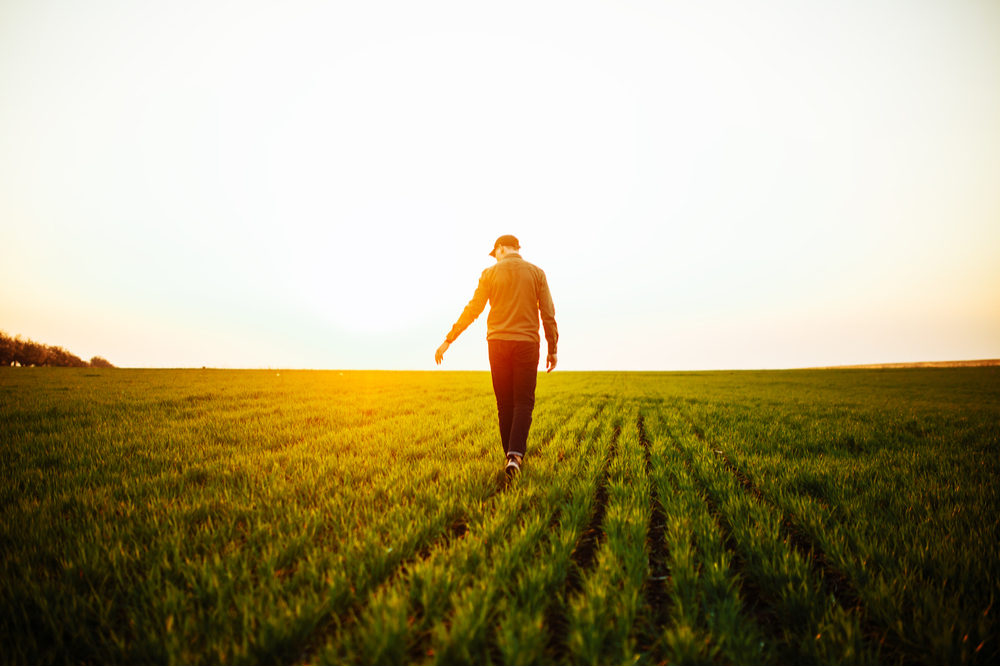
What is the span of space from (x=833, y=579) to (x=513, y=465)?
9.66 ft

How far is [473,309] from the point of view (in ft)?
17.8

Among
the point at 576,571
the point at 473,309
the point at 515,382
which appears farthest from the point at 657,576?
the point at 473,309

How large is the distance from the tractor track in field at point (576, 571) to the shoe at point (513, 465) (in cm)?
96

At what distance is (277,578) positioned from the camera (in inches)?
93.8

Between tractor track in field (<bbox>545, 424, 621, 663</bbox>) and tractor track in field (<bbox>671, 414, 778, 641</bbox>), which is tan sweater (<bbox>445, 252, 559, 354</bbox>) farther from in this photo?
tractor track in field (<bbox>671, 414, 778, 641</bbox>)

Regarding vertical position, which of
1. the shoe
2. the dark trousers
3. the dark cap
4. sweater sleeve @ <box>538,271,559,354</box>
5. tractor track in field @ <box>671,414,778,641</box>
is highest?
the dark cap

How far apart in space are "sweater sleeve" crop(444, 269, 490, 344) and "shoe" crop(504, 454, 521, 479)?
190cm

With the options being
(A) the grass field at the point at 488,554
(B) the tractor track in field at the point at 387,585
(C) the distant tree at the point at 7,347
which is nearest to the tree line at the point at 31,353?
(C) the distant tree at the point at 7,347

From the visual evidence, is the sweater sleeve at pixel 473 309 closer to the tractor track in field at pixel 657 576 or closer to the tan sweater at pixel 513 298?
the tan sweater at pixel 513 298

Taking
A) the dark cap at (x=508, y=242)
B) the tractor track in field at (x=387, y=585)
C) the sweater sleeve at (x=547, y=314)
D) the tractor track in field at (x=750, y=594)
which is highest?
the dark cap at (x=508, y=242)

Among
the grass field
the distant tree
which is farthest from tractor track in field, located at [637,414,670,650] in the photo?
the distant tree

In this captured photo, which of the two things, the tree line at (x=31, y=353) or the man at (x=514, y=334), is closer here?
the man at (x=514, y=334)

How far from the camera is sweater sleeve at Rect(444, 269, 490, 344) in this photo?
5285 mm

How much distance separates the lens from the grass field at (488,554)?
1983mm
